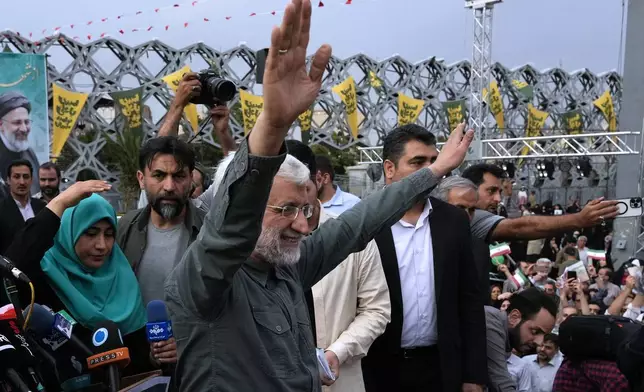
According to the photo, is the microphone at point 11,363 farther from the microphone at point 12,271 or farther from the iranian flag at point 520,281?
the iranian flag at point 520,281

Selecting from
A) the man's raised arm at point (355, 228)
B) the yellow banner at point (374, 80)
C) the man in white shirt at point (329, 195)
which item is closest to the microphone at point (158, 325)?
the man's raised arm at point (355, 228)

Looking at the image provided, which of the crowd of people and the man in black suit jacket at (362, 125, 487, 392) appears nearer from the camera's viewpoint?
the crowd of people

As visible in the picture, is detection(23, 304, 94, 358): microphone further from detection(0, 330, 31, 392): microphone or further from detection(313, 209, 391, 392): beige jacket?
detection(313, 209, 391, 392): beige jacket

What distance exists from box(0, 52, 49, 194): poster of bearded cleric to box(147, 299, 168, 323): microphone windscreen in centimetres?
772

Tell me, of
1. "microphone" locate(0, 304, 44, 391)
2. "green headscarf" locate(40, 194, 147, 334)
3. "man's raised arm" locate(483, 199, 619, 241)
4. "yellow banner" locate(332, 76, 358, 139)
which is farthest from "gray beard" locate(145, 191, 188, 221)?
"yellow banner" locate(332, 76, 358, 139)

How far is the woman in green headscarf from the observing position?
2951 millimetres

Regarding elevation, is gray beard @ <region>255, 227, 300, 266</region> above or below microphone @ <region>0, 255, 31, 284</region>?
above

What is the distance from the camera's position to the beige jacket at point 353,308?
10.6 feet

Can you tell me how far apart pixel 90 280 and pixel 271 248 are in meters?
1.32

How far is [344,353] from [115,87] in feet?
93.4

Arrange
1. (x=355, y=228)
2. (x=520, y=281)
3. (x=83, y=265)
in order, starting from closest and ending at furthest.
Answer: (x=355, y=228) < (x=83, y=265) < (x=520, y=281)

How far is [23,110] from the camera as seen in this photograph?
984 centimetres

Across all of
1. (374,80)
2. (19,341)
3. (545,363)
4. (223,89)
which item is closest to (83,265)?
(19,341)

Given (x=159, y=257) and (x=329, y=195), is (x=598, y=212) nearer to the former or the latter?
(x=159, y=257)
